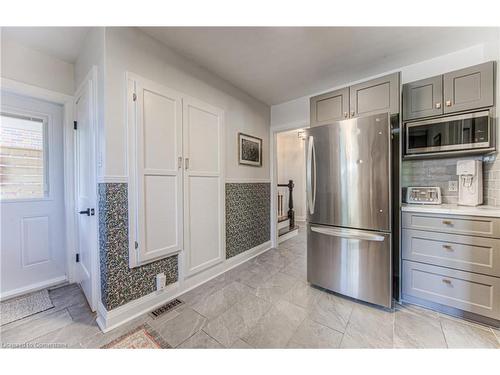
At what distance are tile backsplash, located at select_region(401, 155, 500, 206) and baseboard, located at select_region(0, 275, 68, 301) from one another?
162 inches

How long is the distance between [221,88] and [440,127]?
7.86 feet

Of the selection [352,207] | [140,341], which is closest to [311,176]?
[352,207]

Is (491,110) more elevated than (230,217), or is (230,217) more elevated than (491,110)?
(491,110)

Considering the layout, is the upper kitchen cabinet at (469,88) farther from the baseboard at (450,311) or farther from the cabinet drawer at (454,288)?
the baseboard at (450,311)

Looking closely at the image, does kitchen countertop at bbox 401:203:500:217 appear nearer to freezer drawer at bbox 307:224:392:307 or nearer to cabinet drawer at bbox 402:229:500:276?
cabinet drawer at bbox 402:229:500:276

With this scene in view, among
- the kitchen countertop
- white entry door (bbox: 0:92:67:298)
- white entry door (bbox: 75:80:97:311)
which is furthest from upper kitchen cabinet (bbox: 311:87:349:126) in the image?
white entry door (bbox: 0:92:67:298)

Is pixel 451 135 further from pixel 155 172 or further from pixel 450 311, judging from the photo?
pixel 155 172

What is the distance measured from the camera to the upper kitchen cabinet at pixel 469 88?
164cm

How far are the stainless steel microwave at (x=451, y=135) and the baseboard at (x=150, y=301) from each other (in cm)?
253

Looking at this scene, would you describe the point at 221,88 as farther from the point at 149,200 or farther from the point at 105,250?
the point at 105,250

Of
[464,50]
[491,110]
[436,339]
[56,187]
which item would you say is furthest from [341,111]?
[56,187]

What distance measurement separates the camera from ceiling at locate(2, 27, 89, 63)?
5.43 feet

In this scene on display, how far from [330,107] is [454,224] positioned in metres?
1.57
